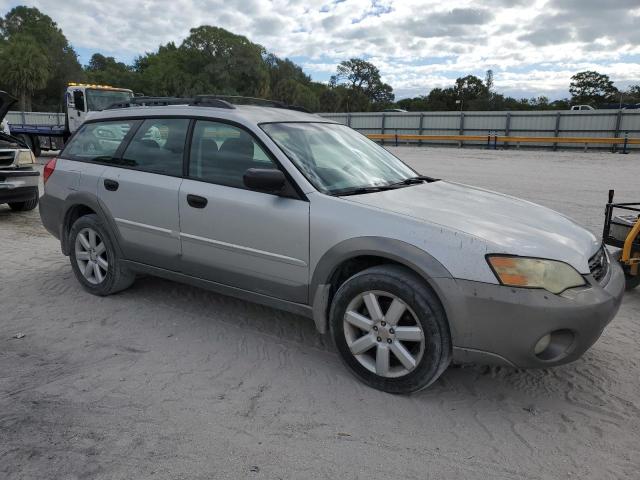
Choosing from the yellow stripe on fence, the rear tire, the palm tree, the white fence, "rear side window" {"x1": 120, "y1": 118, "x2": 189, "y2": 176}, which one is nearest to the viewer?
"rear side window" {"x1": 120, "y1": 118, "x2": 189, "y2": 176}

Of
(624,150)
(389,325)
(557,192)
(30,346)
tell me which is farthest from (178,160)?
(624,150)

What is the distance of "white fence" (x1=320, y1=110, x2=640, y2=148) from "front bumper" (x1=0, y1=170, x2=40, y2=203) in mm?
25932

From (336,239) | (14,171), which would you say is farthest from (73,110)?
(336,239)

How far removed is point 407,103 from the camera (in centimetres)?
9162

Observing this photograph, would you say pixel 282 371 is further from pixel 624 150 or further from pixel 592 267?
pixel 624 150

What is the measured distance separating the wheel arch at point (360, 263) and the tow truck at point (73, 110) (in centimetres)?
1552

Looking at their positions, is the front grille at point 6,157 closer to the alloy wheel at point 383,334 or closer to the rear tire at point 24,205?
the rear tire at point 24,205

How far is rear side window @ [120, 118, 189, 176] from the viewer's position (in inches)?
164

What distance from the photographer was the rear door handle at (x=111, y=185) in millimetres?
4455

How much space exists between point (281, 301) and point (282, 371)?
0.46 m

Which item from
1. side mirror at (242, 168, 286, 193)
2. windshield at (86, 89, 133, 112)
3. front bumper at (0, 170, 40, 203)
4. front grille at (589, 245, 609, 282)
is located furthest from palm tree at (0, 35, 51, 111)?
front grille at (589, 245, 609, 282)

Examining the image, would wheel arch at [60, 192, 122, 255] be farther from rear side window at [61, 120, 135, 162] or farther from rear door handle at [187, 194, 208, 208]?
rear door handle at [187, 194, 208, 208]

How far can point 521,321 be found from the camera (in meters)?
2.79

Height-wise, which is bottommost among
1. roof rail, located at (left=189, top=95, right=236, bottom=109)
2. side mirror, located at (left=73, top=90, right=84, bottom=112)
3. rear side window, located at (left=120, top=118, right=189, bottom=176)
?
rear side window, located at (left=120, top=118, right=189, bottom=176)
